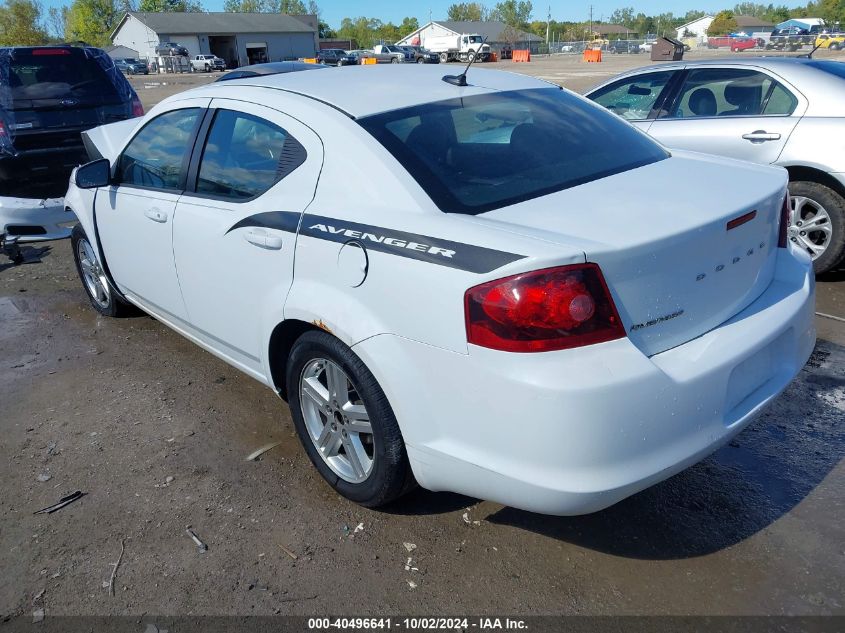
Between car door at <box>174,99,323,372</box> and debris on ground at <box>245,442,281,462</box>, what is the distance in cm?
41

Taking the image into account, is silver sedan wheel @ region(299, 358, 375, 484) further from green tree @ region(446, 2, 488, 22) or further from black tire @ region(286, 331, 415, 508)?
green tree @ region(446, 2, 488, 22)

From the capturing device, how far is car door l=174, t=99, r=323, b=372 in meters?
2.89

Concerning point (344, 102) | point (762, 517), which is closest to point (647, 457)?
point (762, 517)

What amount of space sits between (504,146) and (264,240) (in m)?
1.08

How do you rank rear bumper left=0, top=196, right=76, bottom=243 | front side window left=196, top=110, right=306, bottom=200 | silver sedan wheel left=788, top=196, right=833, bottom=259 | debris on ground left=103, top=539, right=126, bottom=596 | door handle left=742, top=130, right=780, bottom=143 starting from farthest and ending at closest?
1. rear bumper left=0, top=196, right=76, bottom=243
2. door handle left=742, top=130, right=780, bottom=143
3. silver sedan wheel left=788, top=196, right=833, bottom=259
4. front side window left=196, top=110, right=306, bottom=200
5. debris on ground left=103, top=539, right=126, bottom=596

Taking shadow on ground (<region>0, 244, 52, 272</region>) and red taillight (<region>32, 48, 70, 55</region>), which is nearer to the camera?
shadow on ground (<region>0, 244, 52, 272</region>)

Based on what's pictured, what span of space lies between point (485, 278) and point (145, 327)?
3675 mm

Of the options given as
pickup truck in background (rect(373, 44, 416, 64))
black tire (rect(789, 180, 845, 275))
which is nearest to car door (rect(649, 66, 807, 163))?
black tire (rect(789, 180, 845, 275))

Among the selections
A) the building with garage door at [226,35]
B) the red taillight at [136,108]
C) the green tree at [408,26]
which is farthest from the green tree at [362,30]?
the red taillight at [136,108]

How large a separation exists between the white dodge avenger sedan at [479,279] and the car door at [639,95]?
2.91 metres

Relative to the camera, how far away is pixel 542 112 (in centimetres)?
322

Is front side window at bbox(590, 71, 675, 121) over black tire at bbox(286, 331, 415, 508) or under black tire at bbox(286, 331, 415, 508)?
over

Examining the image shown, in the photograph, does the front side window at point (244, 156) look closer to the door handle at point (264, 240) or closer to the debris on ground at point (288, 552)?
the door handle at point (264, 240)

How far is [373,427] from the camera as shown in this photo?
103 inches
